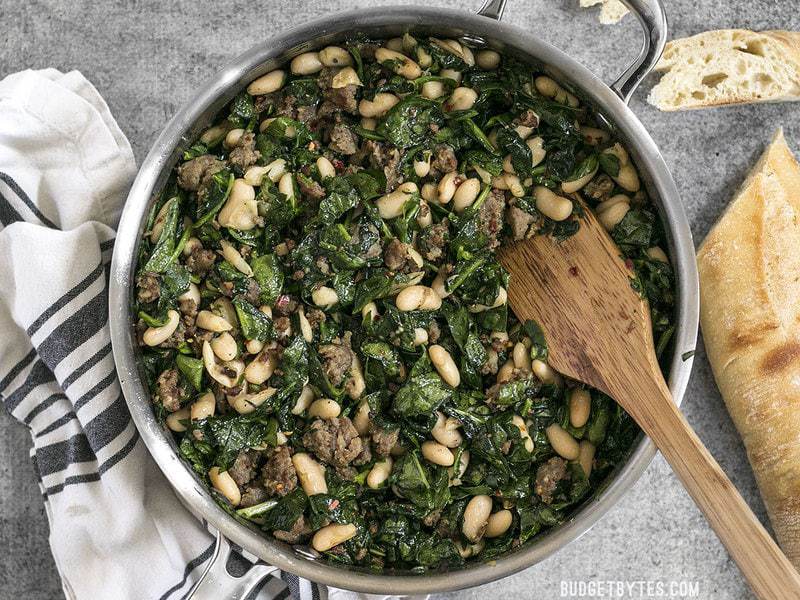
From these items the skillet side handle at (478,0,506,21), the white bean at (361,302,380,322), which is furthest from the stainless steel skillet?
the white bean at (361,302,380,322)

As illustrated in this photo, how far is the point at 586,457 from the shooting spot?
A: 2.58 metres

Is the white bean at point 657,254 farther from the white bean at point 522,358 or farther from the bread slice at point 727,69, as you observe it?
the bread slice at point 727,69

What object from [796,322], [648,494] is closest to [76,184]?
[648,494]

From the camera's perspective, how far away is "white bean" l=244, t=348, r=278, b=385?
2.48m

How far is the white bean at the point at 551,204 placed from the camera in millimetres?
2529

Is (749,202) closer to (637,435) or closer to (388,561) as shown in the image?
(637,435)

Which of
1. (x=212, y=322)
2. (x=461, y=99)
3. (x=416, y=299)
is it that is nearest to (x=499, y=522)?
(x=416, y=299)

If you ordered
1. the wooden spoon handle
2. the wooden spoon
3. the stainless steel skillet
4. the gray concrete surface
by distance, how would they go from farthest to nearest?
the gray concrete surface
the stainless steel skillet
the wooden spoon
the wooden spoon handle

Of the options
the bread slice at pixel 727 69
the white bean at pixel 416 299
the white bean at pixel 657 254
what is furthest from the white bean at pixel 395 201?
the bread slice at pixel 727 69

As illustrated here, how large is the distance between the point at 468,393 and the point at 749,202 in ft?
4.11

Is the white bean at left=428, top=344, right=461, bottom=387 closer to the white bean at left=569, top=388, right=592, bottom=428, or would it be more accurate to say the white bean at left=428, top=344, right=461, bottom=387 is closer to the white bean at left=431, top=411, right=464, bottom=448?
the white bean at left=431, top=411, right=464, bottom=448

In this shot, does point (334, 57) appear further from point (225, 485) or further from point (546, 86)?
point (225, 485)

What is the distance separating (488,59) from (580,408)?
1.19 metres

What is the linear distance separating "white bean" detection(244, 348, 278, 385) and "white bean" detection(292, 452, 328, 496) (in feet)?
0.92
